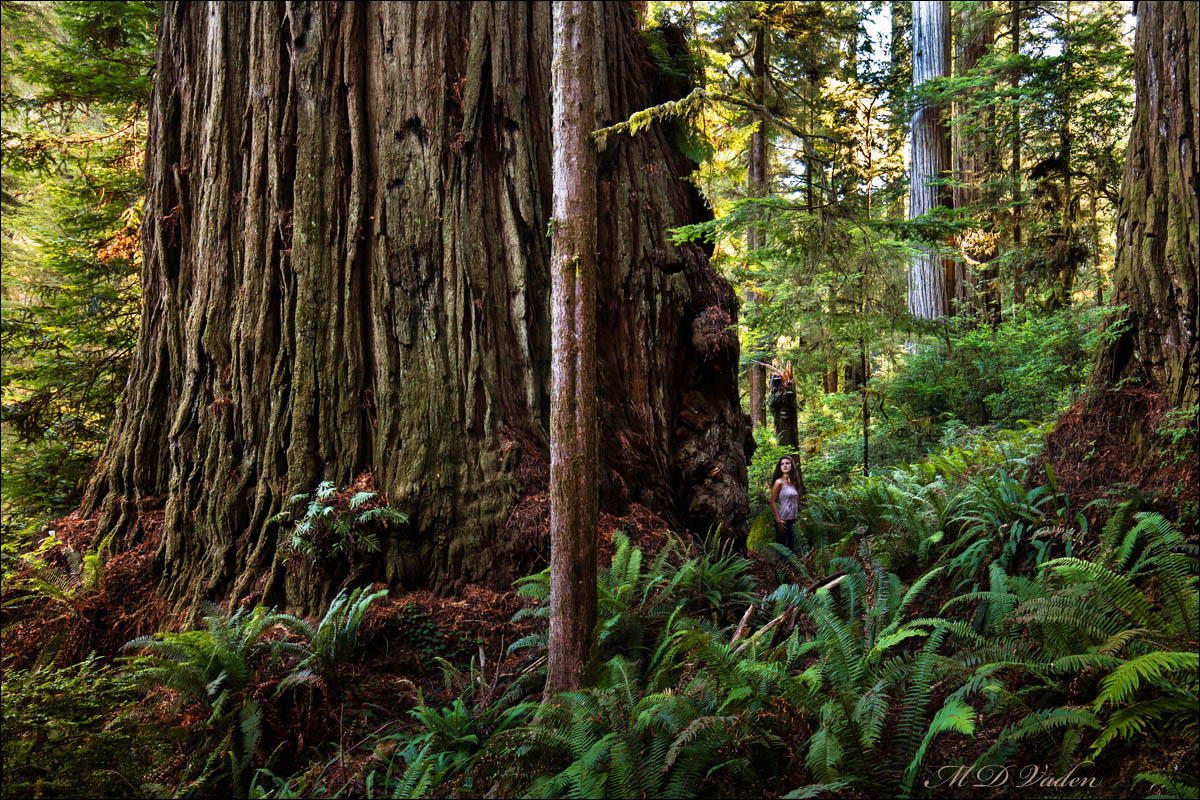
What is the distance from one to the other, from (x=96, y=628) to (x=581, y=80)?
17.6 ft

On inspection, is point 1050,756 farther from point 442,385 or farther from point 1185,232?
point 442,385

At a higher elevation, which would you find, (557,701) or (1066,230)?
(1066,230)

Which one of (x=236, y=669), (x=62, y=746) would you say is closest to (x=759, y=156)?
(x=236, y=669)

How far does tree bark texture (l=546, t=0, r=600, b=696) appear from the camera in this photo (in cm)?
357

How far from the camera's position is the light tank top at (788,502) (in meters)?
7.36

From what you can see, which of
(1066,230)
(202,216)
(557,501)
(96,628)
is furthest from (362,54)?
(1066,230)

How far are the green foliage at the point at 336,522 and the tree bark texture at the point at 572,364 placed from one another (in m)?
1.67

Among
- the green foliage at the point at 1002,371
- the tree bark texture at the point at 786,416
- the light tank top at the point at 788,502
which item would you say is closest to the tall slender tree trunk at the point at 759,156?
the tree bark texture at the point at 786,416

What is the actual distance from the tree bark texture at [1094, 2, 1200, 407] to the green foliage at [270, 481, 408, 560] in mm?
5118

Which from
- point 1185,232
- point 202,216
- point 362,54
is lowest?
point 1185,232

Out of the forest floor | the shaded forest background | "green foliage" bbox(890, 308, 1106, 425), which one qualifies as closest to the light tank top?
the shaded forest background

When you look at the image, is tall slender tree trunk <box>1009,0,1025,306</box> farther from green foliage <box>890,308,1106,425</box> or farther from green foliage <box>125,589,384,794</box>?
green foliage <box>125,589,384,794</box>

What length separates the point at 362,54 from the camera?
5465 millimetres

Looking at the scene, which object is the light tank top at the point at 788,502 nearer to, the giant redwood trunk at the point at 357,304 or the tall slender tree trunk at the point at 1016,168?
the giant redwood trunk at the point at 357,304
